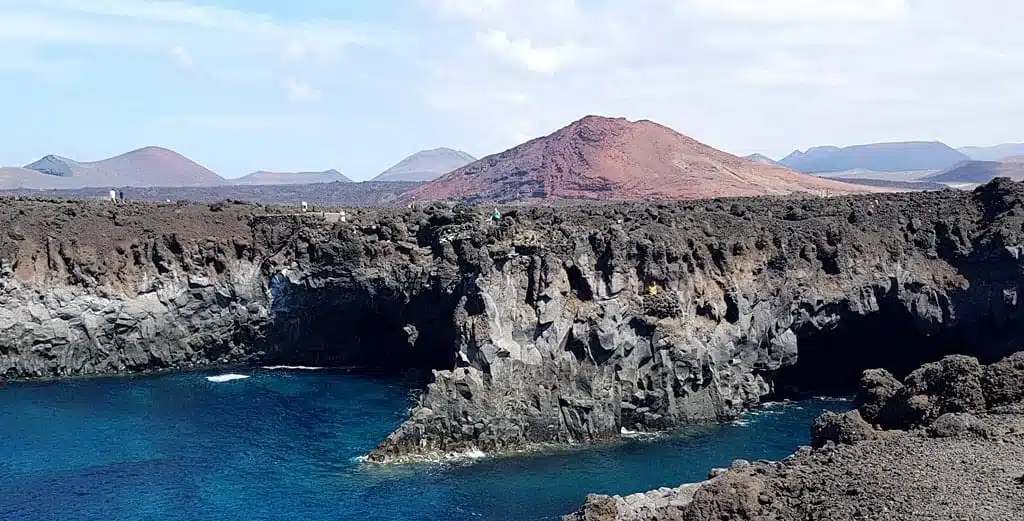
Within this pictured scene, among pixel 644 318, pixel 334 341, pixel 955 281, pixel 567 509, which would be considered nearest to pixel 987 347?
pixel 955 281

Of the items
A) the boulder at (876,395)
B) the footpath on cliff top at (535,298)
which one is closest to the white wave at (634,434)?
the footpath on cliff top at (535,298)

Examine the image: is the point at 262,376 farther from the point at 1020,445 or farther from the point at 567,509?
the point at 1020,445

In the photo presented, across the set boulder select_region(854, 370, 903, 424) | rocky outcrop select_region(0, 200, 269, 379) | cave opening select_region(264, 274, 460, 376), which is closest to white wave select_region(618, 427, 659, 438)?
boulder select_region(854, 370, 903, 424)

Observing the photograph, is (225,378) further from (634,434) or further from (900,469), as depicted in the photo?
(900,469)

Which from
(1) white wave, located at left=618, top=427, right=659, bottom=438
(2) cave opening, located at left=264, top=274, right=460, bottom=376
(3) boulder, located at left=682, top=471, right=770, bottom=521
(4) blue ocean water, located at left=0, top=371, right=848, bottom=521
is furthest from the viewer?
(2) cave opening, located at left=264, top=274, right=460, bottom=376

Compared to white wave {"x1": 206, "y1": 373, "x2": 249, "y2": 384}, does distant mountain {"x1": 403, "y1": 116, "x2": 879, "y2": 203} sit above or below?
above

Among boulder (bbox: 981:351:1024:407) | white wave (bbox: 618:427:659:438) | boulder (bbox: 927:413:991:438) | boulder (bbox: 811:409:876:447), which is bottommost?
white wave (bbox: 618:427:659:438)

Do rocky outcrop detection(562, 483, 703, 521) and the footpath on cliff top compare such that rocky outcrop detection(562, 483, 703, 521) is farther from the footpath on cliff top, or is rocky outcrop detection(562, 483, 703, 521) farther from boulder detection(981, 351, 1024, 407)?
the footpath on cliff top

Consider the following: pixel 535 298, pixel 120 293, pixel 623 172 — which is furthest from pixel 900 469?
pixel 623 172
